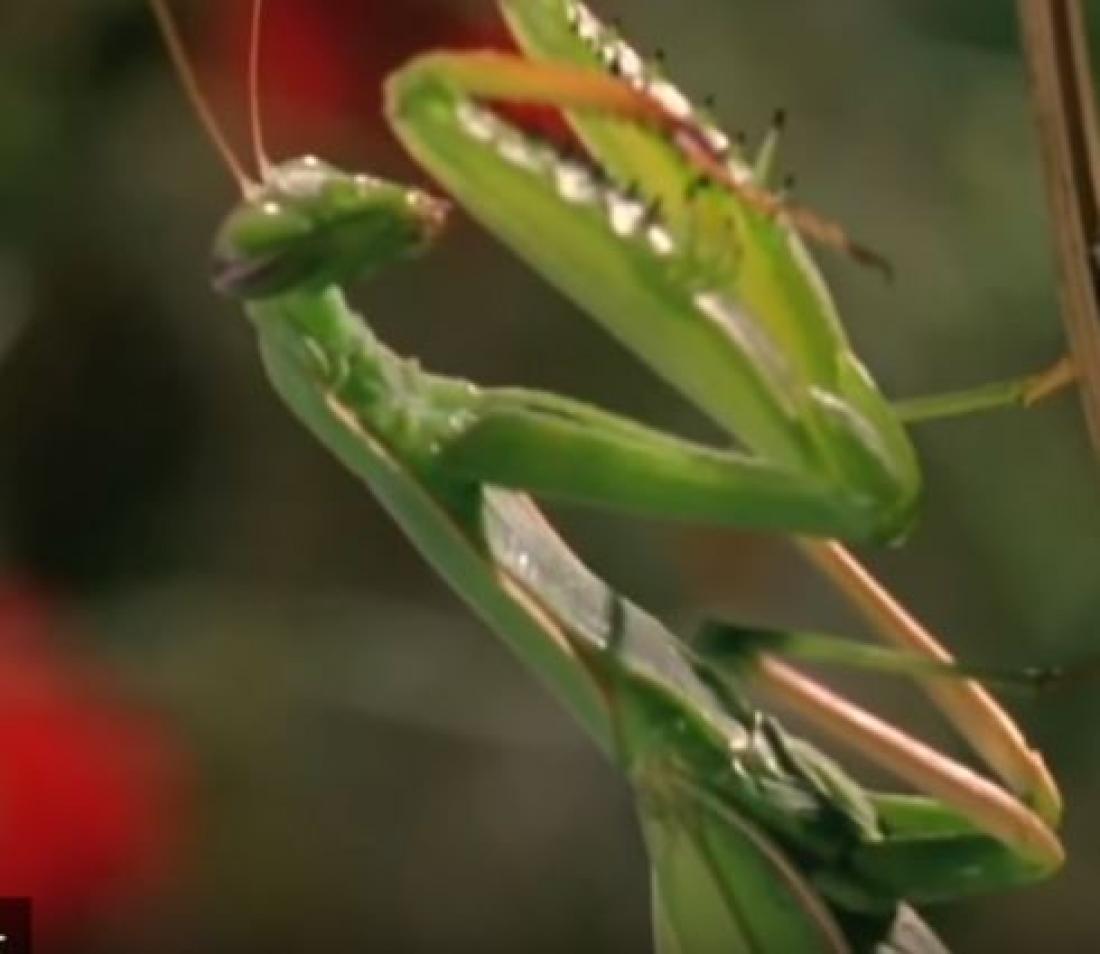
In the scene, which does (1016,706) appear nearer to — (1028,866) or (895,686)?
(895,686)

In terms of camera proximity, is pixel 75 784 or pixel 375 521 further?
pixel 375 521

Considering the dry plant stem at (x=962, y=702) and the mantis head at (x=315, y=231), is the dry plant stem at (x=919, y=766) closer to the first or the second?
the dry plant stem at (x=962, y=702)

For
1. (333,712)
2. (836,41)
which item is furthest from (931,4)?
(333,712)

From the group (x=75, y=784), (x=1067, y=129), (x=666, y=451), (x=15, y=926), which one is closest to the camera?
(x=1067, y=129)

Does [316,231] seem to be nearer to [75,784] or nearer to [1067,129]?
[1067,129]

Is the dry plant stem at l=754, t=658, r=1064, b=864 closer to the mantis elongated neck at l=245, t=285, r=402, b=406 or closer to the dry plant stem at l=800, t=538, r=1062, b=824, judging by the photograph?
the dry plant stem at l=800, t=538, r=1062, b=824

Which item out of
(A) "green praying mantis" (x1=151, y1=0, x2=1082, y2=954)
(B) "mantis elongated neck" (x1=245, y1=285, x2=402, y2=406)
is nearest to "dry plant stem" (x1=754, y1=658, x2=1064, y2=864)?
(A) "green praying mantis" (x1=151, y1=0, x2=1082, y2=954)

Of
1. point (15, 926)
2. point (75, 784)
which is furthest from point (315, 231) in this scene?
point (75, 784)
